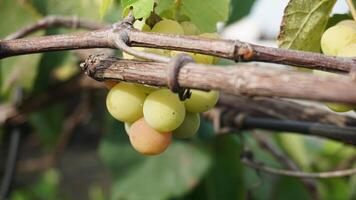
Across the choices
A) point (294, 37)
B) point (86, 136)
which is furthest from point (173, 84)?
point (86, 136)

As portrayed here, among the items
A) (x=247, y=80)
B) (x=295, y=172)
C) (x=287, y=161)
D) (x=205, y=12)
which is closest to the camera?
(x=247, y=80)

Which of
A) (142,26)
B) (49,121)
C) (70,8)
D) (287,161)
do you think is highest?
(142,26)

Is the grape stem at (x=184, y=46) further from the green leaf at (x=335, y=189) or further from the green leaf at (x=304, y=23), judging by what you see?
the green leaf at (x=335, y=189)

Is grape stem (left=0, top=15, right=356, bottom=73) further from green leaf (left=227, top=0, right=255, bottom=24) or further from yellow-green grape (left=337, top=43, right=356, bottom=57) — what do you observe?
green leaf (left=227, top=0, right=255, bottom=24)

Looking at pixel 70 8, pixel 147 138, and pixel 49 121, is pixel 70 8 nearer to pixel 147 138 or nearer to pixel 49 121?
pixel 49 121

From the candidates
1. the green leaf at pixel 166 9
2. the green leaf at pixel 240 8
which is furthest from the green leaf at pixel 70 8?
the green leaf at pixel 166 9

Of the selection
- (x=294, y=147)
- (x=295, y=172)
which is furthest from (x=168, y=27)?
(x=294, y=147)
